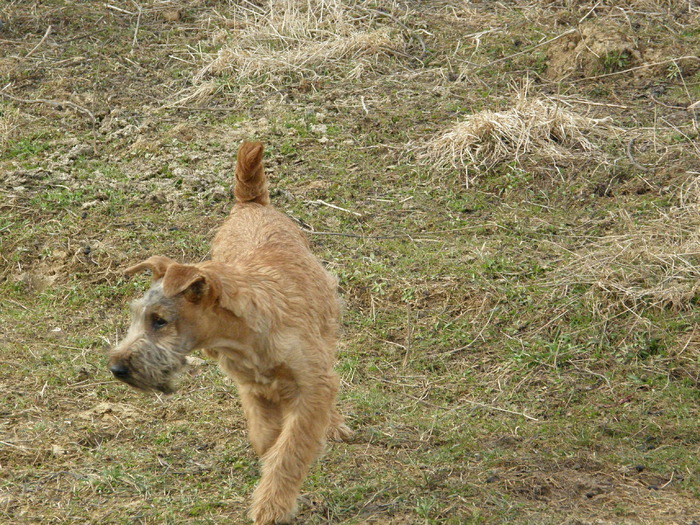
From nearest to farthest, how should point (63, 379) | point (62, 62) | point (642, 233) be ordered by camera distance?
point (63, 379) → point (642, 233) → point (62, 62)

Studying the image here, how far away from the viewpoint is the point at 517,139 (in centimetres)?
1002

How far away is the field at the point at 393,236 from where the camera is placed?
6.45 metres

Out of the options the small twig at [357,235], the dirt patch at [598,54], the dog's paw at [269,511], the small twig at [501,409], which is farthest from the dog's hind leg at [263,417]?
the dirt patch at [598,54]

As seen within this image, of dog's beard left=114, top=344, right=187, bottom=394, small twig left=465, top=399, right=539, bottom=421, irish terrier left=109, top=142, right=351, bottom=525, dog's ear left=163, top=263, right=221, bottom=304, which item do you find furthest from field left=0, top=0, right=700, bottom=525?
dog's ear left=163, top=263, right=221, bottom=304

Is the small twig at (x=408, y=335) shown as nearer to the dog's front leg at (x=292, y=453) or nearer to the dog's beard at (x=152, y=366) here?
the dog's front leg at (x=292, y=453)

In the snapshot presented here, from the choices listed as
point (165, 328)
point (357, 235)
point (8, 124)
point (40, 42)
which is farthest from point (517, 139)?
point (40, 42)

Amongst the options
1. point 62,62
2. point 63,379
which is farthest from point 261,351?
point 62,62

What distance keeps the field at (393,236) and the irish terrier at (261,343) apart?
478 mm

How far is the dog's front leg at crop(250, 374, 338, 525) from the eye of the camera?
5742mm

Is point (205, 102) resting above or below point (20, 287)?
above

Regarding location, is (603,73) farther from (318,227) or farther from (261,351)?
(261,351)

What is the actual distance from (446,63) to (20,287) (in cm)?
574

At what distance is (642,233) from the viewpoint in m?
8.65

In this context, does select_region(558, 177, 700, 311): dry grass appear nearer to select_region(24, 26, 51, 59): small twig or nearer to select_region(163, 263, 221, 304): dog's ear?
select_region(163, 263, 221, 304): dog's ear
